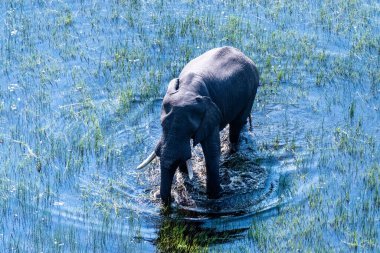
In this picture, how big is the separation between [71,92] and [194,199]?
3.67m

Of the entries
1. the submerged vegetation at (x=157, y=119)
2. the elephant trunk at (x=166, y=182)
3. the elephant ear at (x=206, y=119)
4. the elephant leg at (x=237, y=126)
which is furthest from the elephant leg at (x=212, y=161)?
the elephant leg at (x=237, y=126)

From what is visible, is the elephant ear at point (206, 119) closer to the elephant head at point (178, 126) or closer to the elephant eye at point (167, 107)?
the elephant head at point (178, 126)

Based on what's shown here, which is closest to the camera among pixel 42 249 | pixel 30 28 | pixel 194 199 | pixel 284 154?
pixel 42 249

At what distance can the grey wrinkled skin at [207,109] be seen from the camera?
12.3 metres

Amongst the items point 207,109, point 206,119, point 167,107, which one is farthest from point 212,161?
point 167,107

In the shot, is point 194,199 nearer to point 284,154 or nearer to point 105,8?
point 284,154

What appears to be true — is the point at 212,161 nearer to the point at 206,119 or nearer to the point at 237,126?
the point at 206,119

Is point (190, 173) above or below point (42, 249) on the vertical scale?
above

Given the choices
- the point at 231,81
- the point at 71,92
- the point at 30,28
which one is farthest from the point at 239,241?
the point at 30,28

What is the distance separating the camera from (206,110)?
41.2 feet

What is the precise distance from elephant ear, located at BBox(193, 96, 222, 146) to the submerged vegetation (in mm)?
1082

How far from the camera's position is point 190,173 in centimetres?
1250

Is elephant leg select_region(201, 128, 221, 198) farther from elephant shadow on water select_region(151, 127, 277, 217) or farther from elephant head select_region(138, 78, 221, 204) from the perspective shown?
elephant head select_region(138, 78, 221, 204)

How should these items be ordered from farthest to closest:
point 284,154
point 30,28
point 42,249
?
point 30,28 < point 284,154 < point 42,249
